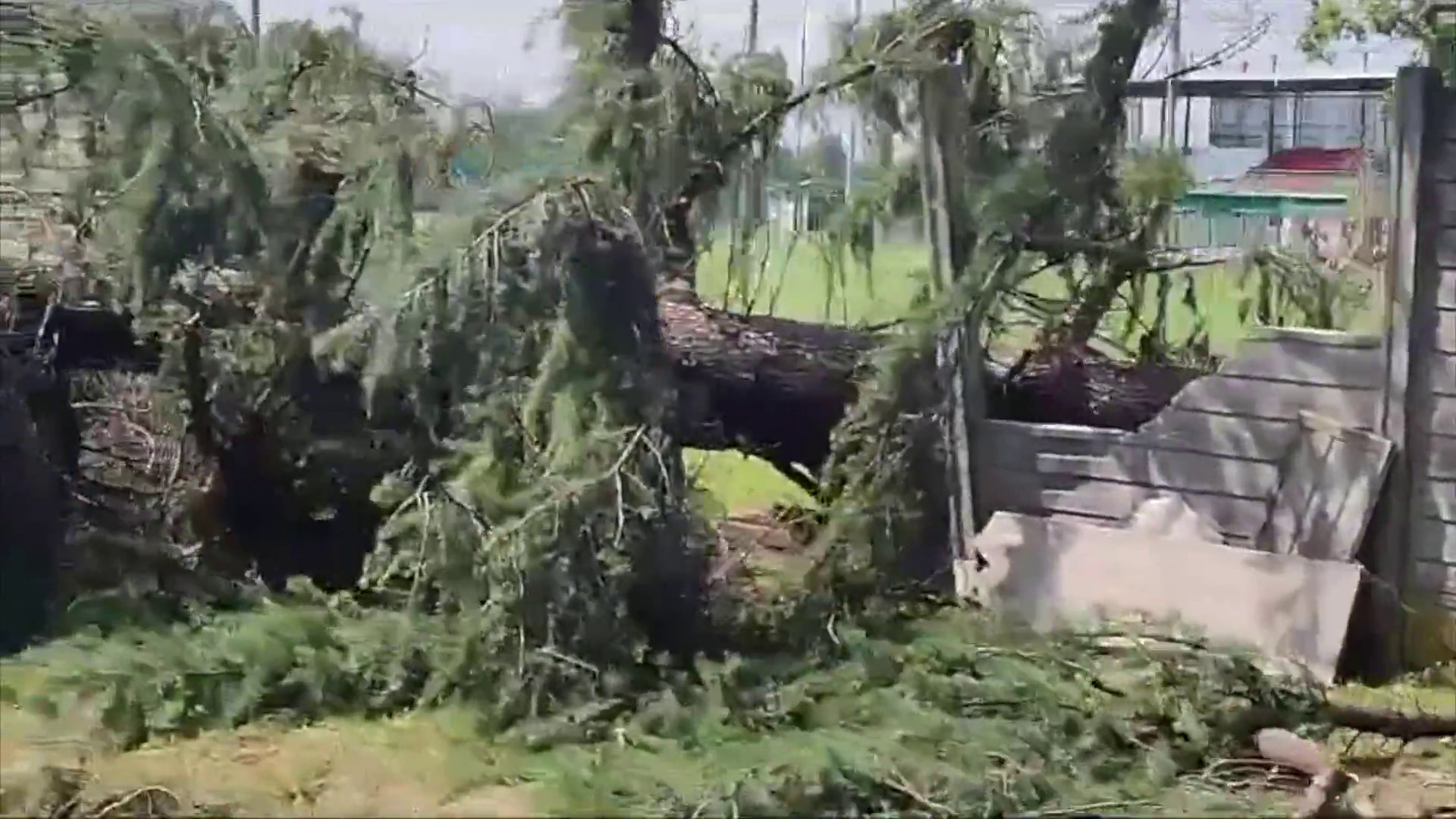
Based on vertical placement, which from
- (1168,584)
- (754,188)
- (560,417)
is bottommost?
(1168,584)

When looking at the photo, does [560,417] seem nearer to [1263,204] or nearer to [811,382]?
[811,382]

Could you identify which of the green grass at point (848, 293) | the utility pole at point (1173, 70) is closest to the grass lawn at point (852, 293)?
the green grass at point (848, 293)

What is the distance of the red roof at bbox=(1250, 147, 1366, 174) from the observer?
1139 cm

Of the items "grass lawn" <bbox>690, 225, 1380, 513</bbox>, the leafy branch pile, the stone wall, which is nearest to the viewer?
the leafy branch pile

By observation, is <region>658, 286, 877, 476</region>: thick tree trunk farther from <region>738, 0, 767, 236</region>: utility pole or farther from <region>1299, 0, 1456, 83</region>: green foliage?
<region>1299, 0, 1456, 83</region>: green foliage

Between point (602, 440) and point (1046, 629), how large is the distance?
1.76m

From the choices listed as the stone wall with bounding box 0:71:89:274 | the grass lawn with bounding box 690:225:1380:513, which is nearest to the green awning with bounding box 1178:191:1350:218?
the grass lawn with bounding box 690:225:1380:513

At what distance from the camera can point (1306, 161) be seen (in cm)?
1439

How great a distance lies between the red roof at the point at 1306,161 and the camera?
449 inches

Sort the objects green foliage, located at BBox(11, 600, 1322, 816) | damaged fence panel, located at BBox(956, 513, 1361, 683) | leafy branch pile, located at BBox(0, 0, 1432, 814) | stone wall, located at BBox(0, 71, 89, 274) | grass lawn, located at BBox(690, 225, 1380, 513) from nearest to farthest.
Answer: green foliage, located at BBox(11, 600, 1322, 816)
leafy branch pile, located at BBox(0, 0, 1432, 814)
damaged fence panel, located at BBox(956, 513, 1361, 683)
stone wall, located at BBox(0, 71, 89, 274)
grass lawn, located at BBox(690, 225, 1380, 513)

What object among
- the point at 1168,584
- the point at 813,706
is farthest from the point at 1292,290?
the point at 813,706

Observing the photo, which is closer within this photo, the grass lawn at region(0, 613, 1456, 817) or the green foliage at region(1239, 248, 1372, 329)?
the grass lawn at region(0, 613, 1456, 817)

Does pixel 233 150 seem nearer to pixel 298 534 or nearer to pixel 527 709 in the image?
pixel 298 534

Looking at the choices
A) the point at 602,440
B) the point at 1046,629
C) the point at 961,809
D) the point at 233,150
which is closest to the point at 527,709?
the point at 602,440
